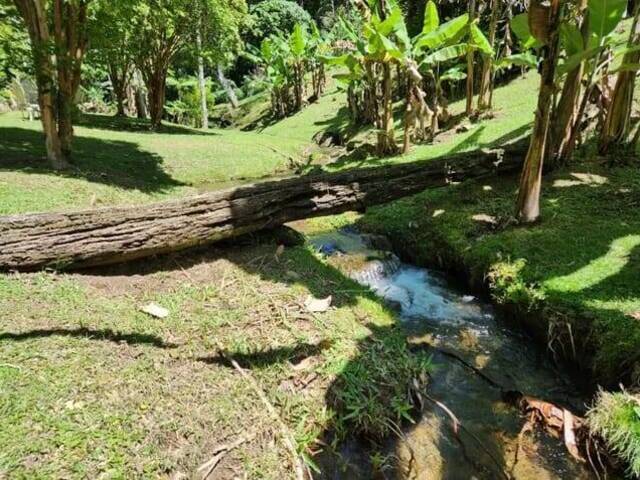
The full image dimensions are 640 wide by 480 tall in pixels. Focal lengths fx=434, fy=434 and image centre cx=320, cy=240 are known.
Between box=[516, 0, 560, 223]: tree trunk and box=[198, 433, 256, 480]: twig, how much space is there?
17.2 feet

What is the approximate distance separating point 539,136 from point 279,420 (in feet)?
16.8

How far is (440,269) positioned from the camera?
23.6 feet

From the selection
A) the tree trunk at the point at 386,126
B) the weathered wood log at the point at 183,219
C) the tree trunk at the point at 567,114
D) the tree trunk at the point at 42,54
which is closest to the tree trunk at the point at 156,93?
the tree trunk at the point at 42,54

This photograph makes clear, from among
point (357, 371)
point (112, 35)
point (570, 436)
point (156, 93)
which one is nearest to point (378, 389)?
point (357, 371)

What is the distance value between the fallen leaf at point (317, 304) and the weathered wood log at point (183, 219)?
1.56 metres

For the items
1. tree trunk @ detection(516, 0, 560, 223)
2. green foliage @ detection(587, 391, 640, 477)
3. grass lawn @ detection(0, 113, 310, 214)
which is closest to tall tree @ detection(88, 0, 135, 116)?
grass lawn @ detection(0, 113, 310, 214)

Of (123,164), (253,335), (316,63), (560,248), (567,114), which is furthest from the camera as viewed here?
(316,63)

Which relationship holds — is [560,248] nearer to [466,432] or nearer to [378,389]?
[466,432]

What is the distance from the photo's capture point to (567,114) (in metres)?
7.54

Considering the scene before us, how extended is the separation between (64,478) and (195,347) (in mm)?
1520

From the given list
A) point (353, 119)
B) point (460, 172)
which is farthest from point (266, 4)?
point (460, 172)

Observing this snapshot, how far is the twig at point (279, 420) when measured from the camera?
3.21 m

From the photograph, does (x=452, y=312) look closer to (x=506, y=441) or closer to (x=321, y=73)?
(x=506, y=441)

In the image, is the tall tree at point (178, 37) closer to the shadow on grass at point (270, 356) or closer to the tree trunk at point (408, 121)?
the tree trunk at point (408, 121)
